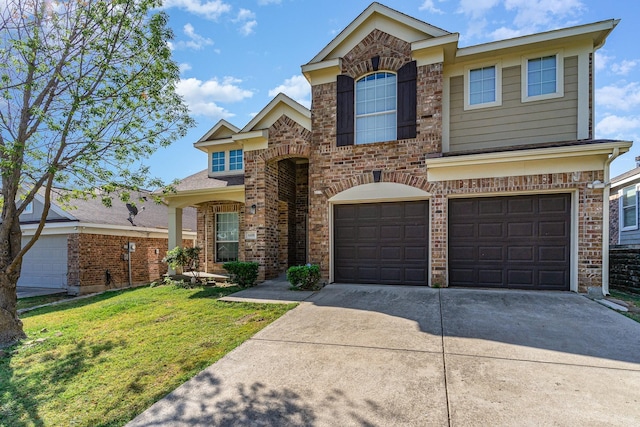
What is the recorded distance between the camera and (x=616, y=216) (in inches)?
583

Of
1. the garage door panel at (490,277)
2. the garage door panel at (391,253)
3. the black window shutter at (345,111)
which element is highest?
the black window shutter at (345,111)

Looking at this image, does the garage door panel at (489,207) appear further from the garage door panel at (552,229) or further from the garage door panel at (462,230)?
the garage door panel at (552,229)

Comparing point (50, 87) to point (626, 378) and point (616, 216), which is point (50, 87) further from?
point (616, 216)

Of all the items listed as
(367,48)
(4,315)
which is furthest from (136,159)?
→ (367,48)

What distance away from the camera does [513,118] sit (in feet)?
28.1

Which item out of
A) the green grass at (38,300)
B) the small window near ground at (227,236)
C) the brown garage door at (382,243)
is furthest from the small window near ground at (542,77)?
the green grass at (38,300)

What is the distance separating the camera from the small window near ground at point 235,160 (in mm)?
13250

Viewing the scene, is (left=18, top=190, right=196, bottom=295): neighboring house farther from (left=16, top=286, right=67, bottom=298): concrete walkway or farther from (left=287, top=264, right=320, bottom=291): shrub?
(left=287, top=264, right=320, bottom=291): shrub

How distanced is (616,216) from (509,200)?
11.3 m

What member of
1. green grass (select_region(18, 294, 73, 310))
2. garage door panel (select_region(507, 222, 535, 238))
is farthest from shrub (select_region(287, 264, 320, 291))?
green grass (select_region(18, 294, 73, 310))

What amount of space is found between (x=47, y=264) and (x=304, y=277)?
A: 1272cm

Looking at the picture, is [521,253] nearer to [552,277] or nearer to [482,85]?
[552,277]

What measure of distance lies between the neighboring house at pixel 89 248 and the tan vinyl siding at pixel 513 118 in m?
11.4

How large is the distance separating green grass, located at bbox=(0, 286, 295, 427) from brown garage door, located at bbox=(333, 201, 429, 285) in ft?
9.86
